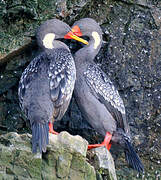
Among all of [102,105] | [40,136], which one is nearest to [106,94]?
[102,105]

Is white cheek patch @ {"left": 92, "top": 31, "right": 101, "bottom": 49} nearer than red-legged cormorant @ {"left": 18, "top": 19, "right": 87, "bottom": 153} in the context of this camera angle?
No

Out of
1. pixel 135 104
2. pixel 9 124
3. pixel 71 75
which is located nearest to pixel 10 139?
pixel 71 75

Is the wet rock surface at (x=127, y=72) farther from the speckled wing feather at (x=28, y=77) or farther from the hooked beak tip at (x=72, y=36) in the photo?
the speckled wing feather at (x=28, y=77)

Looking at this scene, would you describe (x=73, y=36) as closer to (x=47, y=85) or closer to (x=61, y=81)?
(x=61, y=81)

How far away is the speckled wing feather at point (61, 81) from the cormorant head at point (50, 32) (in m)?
0.26

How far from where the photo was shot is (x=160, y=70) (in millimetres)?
7359

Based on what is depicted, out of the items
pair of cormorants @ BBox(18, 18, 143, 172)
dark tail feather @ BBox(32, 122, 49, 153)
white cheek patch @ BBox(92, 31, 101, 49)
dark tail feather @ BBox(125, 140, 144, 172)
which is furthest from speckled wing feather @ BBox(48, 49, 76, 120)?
dark tail feather @ BBox(125, 140, 144, 172)

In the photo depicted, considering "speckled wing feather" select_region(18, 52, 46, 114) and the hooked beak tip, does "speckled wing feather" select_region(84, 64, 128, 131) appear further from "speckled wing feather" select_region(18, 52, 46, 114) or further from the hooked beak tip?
"speckled wing feather" select_region(18, 52, 46, 114)

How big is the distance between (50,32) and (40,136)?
5.63ft

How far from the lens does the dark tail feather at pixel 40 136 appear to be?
536cm

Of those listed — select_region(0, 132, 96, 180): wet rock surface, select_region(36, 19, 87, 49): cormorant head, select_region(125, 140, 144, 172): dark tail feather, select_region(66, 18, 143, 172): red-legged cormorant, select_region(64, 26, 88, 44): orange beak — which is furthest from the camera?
select_region(64, 26, 88, 44): orange beak

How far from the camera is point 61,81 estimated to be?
6297 mm

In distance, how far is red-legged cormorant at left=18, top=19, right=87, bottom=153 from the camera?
231 inches

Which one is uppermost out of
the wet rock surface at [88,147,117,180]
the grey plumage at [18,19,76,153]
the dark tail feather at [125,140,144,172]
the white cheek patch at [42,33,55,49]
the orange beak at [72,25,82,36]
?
the orange beak at [72,25,82,36]
